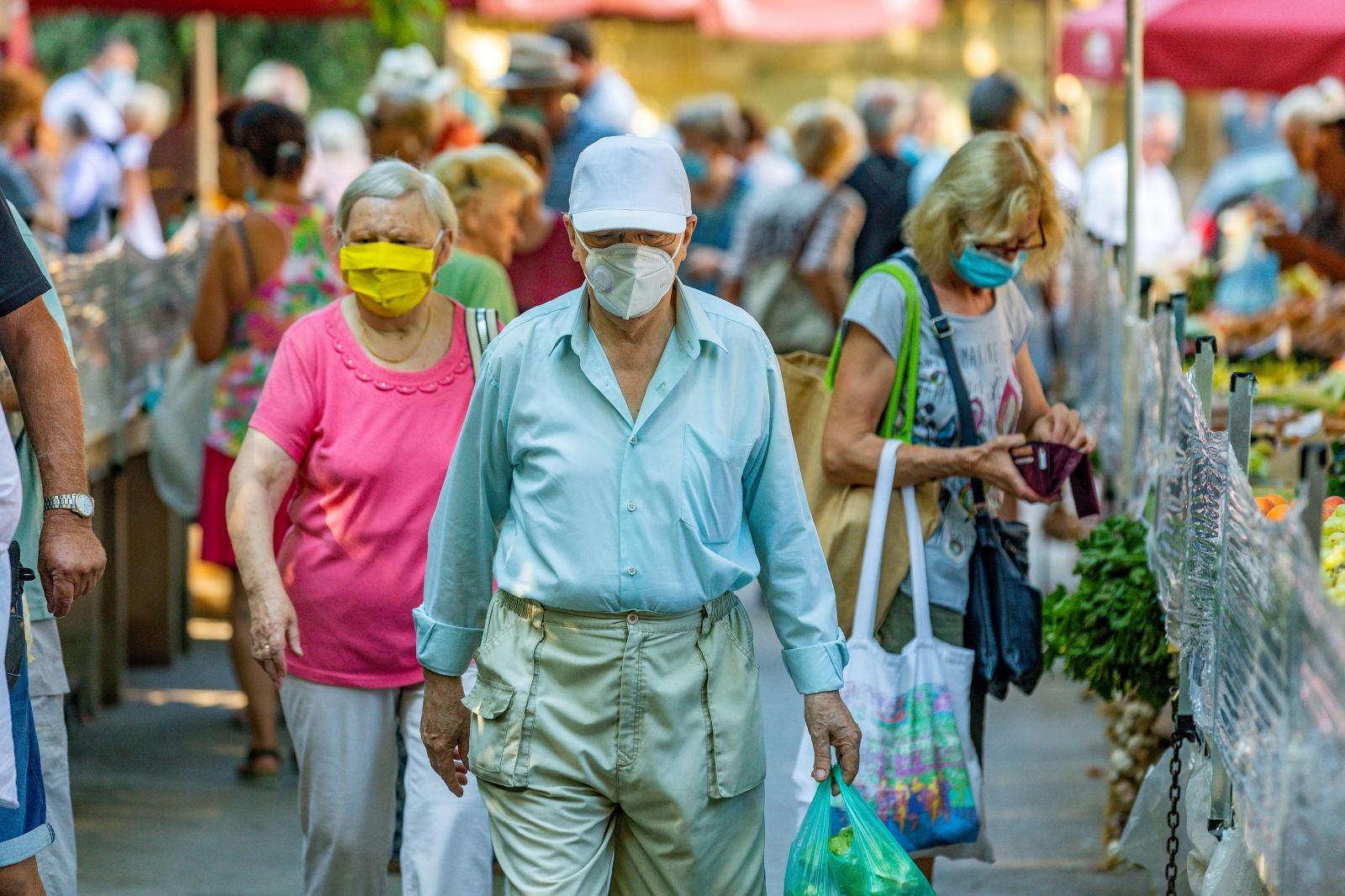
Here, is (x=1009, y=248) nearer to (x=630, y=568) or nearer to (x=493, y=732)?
(x=630, y=568)

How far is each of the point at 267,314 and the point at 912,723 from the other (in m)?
2.75

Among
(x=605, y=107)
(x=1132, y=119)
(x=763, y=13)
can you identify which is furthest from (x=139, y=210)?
(x=1132, y=119)

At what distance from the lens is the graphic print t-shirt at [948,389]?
14.1 ft

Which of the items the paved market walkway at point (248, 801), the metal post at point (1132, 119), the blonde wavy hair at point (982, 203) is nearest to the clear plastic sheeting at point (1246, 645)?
the blonde wavy hair at point (982, 203)

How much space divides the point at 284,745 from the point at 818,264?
3.77 metres

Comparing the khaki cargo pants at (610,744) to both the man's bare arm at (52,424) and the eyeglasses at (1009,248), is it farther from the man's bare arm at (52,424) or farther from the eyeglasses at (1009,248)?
the eyeglasses at (1009,248)

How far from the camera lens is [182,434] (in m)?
6.69

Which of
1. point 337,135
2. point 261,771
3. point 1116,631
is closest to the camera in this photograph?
point 1116,631

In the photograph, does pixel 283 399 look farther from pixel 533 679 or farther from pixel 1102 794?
pixel 1102 794

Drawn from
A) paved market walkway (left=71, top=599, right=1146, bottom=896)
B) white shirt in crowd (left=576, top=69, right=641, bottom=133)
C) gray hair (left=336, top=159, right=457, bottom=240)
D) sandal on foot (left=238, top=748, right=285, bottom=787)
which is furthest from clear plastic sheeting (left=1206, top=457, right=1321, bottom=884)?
white shirt in crowd (left=576, top=69, right=641, bottom=133)

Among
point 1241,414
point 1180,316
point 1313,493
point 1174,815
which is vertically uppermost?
point 1180,316

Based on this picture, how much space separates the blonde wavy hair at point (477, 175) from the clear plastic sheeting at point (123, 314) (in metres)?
1.48

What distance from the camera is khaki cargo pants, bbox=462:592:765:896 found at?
125 inches

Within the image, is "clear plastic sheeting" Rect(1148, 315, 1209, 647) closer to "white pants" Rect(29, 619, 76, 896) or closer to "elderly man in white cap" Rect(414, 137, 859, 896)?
"elderly man in white cap" Rect(414, 137, 859, 896)
